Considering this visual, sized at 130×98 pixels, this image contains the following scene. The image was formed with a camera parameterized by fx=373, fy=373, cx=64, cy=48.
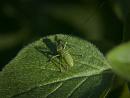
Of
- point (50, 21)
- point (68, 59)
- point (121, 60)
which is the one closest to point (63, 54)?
point (68, 59)

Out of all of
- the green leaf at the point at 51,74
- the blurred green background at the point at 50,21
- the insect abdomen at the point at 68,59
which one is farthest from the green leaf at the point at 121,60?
the blurred green background at the point at 50,21

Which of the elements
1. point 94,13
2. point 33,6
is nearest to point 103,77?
point 94,13

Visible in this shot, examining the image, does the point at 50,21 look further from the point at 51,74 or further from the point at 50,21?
the point at 51,74

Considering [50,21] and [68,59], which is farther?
[50,21]

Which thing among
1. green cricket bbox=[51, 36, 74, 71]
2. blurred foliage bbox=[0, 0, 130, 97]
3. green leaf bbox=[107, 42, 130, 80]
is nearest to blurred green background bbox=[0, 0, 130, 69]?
blurred foliage bbox=[0, 0, 130, 97]

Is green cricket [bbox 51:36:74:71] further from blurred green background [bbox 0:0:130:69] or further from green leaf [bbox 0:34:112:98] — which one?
blurred green background [bbox 0:0:130:69]

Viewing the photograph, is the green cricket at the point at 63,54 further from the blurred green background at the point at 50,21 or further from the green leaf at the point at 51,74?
the blurred green background at the point at 50,21

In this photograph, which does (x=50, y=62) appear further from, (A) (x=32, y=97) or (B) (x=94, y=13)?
(B) (x=94, y=13)
